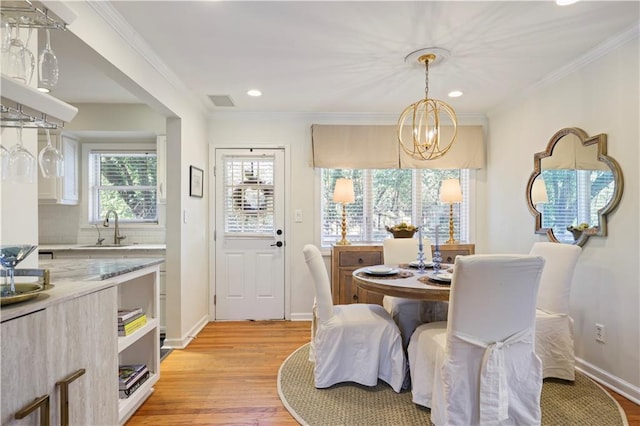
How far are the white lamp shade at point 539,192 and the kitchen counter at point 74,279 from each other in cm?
320

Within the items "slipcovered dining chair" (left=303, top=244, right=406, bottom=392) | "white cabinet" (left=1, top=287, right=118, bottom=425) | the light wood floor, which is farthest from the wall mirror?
"white cabinet" (left=1, top=287, right=118, bottom=425)

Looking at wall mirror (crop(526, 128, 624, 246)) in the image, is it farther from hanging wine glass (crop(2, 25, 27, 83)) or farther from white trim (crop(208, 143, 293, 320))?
hanging wine glass (crop(2, 25, 27, 83))

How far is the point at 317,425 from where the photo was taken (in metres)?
1.91

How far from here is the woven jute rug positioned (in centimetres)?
195

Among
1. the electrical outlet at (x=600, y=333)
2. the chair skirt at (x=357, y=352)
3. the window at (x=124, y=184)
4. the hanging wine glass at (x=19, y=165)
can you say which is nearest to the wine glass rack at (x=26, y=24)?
the hanging wine glass at (x=19, y=165)

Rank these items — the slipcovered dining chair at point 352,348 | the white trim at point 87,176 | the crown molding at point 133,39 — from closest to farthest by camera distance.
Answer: the crown molding at point 133,39, the slipcovered dining chair at point 352,348, the white trim at point 87,176

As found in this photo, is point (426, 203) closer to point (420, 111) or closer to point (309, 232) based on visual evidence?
point (420, 111)

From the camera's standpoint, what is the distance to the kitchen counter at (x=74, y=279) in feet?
2.92

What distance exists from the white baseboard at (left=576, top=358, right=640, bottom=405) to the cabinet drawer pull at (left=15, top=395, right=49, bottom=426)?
3.06 meters

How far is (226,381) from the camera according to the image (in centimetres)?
246

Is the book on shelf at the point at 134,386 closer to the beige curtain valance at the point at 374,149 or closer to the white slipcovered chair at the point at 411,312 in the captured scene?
the white slipcovered chair at the point at 411,312

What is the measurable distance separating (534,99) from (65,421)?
3.87 m

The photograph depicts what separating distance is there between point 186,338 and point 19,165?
2565 millimetres

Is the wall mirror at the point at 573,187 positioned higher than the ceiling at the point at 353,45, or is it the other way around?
the ceiling at the point at 353,45
